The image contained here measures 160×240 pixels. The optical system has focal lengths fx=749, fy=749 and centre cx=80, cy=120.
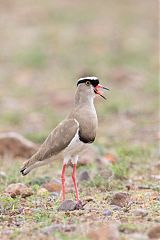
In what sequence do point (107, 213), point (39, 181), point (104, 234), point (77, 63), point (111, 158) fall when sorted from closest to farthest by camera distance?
point (104, 234), point (107, 213), point (39, 181), point (111, 158), point (77, 63)

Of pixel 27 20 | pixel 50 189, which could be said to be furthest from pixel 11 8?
pixel 50 189

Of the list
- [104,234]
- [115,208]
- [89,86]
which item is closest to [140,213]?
[115,208]

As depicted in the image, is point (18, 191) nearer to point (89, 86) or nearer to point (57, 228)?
point (89, 86)

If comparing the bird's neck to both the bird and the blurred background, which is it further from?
the blurred background

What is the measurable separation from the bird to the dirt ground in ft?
1.30

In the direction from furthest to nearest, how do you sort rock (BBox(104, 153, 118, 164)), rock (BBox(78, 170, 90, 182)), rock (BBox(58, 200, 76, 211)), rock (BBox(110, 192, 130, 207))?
1. rock (BBox(104, 153, 118, 164))
2. rock (BBox(78, 170, 90, 182))
3. rock (BBox(110, 192, 130, 207))
4. rock (BBox(58, 200, 76, 211))

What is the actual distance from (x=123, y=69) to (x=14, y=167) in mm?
7259

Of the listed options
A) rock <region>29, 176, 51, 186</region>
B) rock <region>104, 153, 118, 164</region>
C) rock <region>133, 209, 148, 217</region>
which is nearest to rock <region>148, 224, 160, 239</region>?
rock <region>133, 209, 148, 217</region>

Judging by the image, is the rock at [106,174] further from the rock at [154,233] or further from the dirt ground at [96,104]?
the rock at [154,233]

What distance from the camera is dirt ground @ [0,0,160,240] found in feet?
18.4

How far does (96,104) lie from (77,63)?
319 cm

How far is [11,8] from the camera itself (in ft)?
67.5

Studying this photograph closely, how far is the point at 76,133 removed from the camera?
624 centimetres

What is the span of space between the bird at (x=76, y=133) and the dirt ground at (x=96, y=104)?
40 cm
